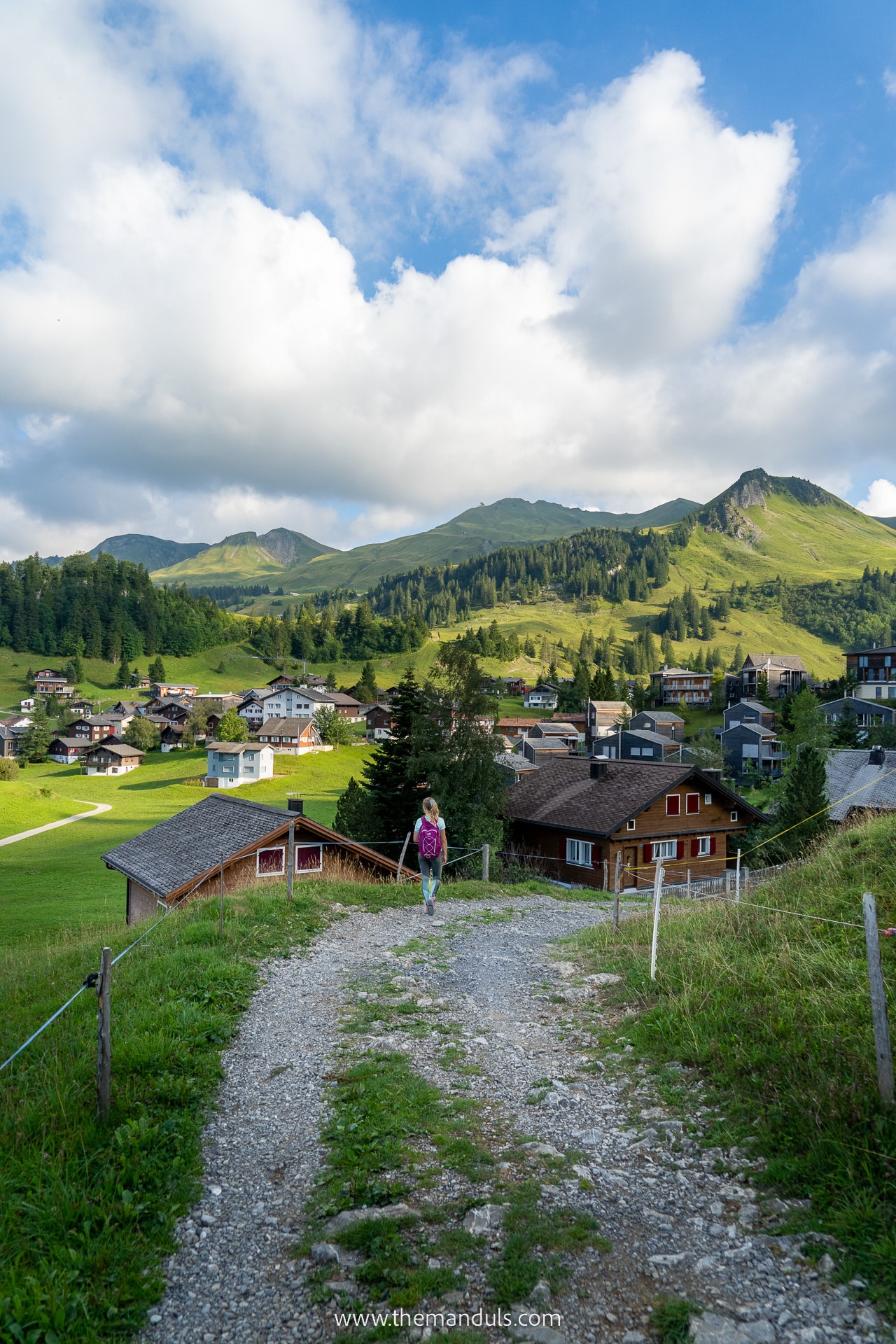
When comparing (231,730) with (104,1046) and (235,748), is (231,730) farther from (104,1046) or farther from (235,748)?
(104,1046)

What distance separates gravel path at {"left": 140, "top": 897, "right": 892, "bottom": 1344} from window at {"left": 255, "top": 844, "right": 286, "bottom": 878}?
1247 centimetres

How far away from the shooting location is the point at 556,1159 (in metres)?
6.08

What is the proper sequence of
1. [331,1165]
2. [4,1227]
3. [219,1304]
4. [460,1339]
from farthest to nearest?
[331,1165] → [4,1227] → [219,1304] → [460,1339]

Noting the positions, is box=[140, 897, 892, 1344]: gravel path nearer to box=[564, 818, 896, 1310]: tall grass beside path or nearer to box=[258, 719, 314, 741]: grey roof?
box=[564, 818, 896, 1310]: tall grass beside path

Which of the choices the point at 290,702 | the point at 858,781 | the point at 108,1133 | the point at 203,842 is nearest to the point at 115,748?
the point at 290,702

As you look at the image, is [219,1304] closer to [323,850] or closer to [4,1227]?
[4,1227]

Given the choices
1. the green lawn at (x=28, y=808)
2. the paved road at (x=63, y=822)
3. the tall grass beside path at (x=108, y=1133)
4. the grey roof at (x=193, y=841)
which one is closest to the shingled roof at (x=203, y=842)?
the grey roof at (x=193, y=841)

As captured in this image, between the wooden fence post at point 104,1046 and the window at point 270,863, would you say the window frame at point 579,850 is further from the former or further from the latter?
the wooden fence post at point 104,1046

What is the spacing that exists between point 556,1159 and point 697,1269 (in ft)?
4.97

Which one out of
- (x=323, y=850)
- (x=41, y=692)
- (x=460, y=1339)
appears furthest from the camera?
(x=41, y=692)

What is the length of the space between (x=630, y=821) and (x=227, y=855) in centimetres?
2589

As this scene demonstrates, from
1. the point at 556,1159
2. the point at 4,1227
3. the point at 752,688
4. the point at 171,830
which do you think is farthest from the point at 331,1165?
the point at 752,688

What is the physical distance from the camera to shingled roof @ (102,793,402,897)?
22156mm

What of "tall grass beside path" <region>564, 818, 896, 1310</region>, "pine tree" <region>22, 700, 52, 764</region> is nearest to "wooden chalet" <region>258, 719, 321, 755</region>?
"pine tree" <region>22, 700, 52, 764</region>
